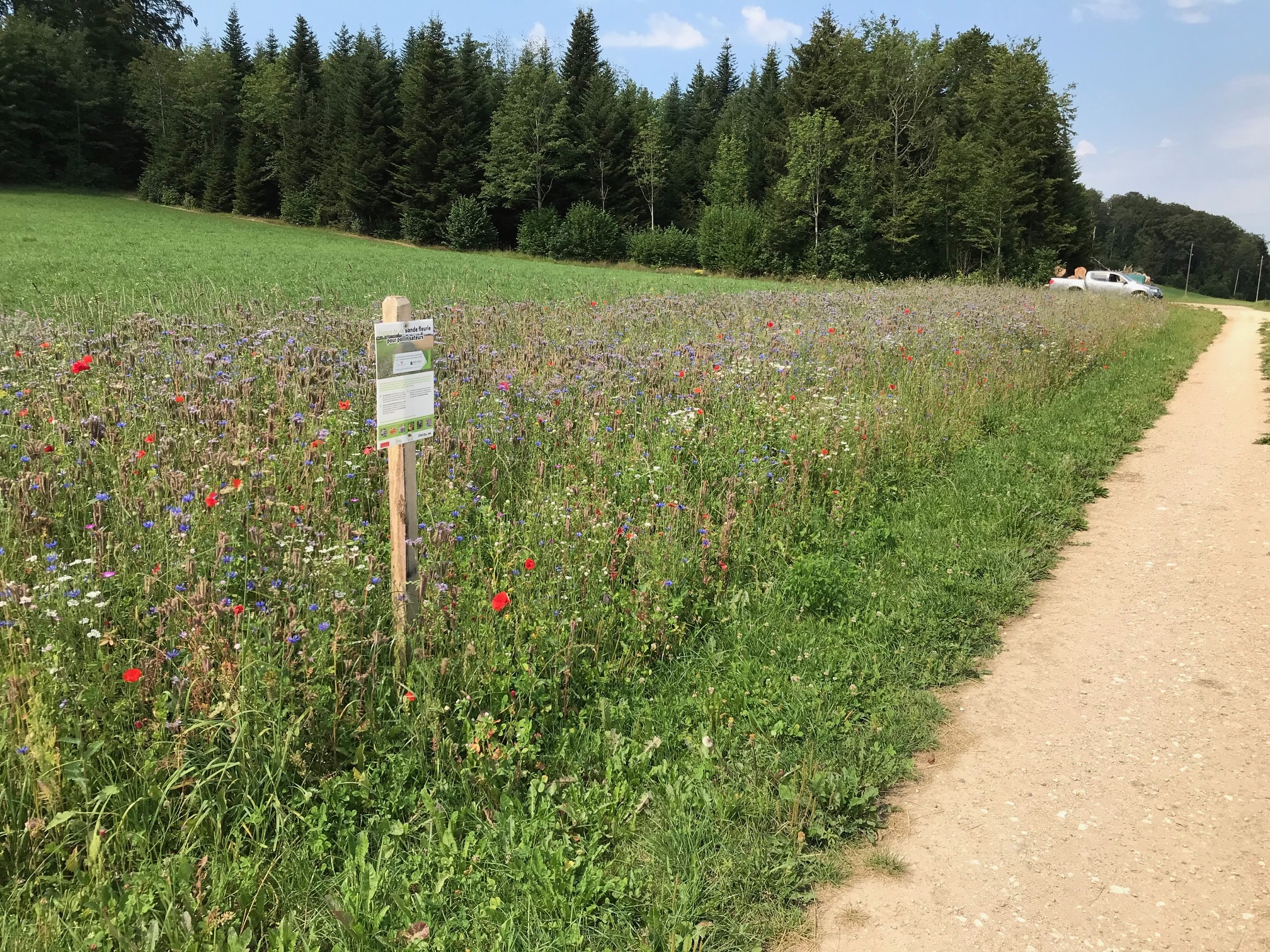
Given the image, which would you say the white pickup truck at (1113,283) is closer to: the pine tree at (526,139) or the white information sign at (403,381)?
the pine tree at (526,139)

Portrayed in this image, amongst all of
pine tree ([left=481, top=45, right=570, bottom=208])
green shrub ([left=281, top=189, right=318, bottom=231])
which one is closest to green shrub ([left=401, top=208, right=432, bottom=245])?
pine tree ([left=481, top=45, right=570, bottom=208])

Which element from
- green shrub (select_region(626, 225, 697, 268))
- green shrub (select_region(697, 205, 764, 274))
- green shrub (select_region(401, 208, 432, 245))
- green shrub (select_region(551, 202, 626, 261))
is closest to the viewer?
→ green shrub (select_region(697, 205, 764, 274))

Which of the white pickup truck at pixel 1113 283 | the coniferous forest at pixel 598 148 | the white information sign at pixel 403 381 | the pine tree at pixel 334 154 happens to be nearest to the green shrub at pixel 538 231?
the coniferous forest at pixel 598 148

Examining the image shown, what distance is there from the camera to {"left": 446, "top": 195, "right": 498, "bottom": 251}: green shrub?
4888 centimetres

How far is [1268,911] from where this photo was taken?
2842 mm

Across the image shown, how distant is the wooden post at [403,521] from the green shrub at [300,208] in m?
57.9

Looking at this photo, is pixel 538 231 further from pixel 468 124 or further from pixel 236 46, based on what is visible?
pixel 236 46

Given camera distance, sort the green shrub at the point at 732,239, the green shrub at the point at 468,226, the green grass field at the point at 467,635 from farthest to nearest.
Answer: the green shrub at the point at 468,226
the green shrub at the point at 732,239
the green grass field at the point at 467,635

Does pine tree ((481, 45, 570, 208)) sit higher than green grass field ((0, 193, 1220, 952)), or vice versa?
pine tree ((481, 45, 570, 208))

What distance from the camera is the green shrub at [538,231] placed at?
158 feet

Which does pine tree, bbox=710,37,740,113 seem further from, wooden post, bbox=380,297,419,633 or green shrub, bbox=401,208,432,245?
wooden post, bbox=380,297,419,633

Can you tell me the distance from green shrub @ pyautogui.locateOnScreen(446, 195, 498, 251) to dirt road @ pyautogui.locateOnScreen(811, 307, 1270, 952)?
4704 cm

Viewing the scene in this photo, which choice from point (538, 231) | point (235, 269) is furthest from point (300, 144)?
point (235, 269)

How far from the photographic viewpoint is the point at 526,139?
167 ft
